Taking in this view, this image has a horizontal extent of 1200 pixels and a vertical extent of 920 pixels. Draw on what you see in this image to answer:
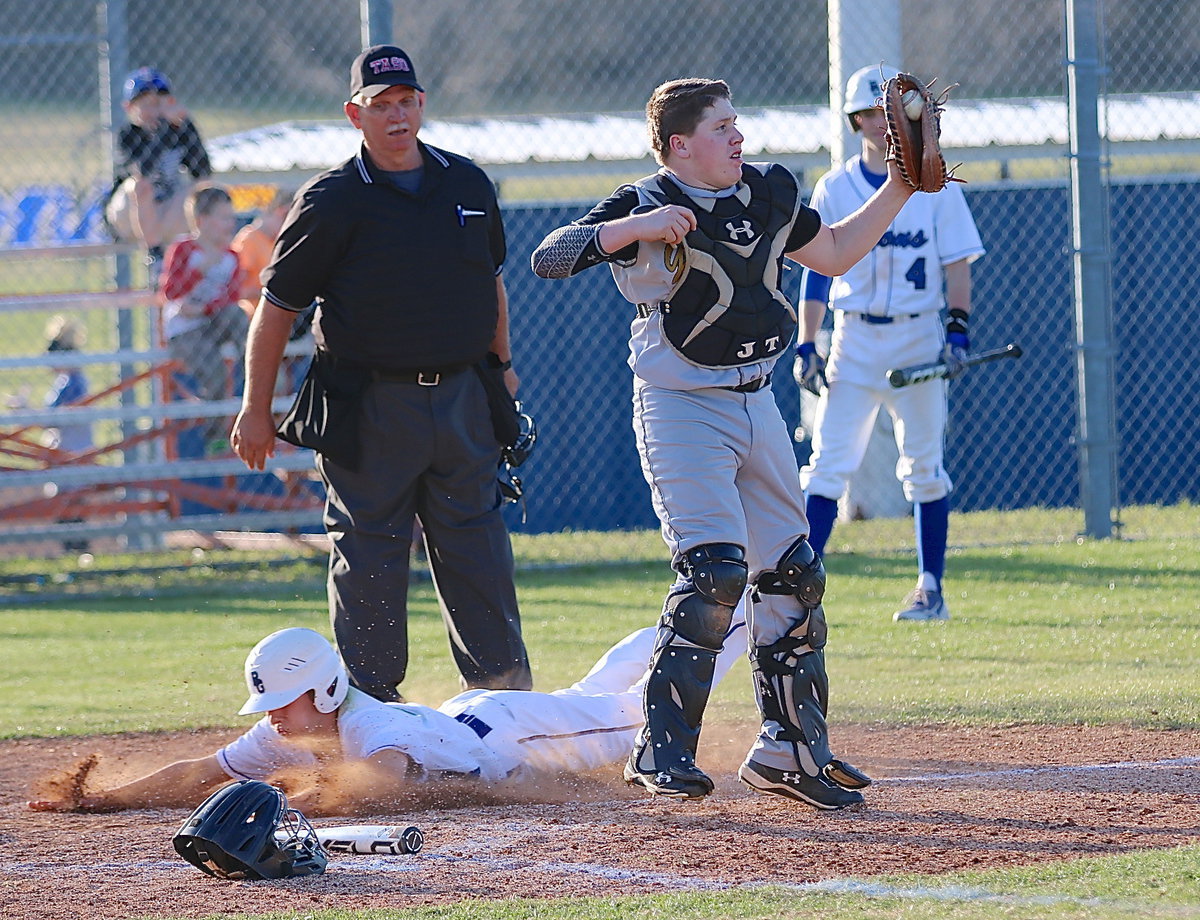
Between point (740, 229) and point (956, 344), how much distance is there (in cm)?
305

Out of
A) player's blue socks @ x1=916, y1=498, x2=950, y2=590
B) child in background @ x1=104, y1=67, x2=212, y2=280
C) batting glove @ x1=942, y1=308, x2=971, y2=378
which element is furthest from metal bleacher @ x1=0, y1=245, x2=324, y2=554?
batting glove @ x1=942, y1=308, x2=971, y2=378

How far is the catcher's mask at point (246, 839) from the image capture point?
4.02 meters

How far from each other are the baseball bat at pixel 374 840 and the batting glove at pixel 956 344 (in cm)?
377

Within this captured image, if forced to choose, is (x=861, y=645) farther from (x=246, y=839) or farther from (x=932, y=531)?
(x=246, y=839)

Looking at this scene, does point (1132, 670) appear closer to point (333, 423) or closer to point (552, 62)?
point (333, 423)

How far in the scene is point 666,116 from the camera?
4.45 m

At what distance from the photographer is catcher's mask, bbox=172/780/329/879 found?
4.02m

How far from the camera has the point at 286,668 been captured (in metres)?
4.56

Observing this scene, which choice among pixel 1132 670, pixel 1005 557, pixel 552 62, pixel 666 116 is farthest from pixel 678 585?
pixel 552 62

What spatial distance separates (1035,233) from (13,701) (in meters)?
8.08

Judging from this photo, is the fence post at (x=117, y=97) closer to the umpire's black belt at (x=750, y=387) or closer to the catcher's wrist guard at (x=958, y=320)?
the catcher's wrist guard at (x=958, y=320)

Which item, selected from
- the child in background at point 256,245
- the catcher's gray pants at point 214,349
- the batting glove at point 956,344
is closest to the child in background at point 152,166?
the child in background at point 256,245

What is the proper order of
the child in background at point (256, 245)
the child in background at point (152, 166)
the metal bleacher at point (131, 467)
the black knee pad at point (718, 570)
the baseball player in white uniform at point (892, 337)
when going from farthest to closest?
the child in background at point (256, 245)
the child in background at point (152, 166)
the metal bleacher at point (131, 467)
the baseball player in white uniform at point (892, 337)
the black knee pad at point (718, 570)

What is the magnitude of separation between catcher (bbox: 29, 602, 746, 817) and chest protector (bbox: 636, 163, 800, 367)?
3.66ft
